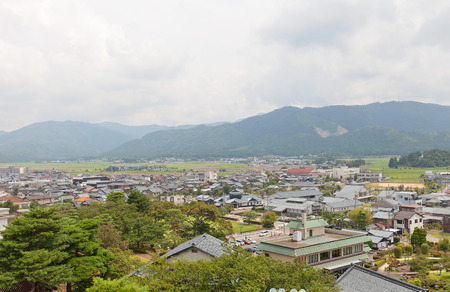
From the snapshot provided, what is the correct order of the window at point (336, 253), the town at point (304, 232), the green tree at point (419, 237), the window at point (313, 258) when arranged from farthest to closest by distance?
the green tree at point (419, 237) → the window at point (336, 253) → the window at point (313, 258) → the town at point (304, 232)

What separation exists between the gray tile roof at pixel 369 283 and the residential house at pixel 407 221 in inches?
1004

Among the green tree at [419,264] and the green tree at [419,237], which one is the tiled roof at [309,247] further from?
the green tree at [419,237]

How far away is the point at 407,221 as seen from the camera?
3716 cm

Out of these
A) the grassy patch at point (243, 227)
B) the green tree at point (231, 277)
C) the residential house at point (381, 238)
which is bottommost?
the grassy patch at point (243, 227)

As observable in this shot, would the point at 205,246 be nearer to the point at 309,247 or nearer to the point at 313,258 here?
the point at 309,247

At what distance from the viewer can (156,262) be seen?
42.1 ft

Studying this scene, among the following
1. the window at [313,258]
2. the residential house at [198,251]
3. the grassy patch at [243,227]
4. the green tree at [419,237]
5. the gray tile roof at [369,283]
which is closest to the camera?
the gray tile roof at [369,283]

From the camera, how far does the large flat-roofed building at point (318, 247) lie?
19688 mm

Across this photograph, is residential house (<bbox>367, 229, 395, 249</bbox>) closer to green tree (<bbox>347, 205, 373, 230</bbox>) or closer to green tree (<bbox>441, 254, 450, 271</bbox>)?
green tree (<bbox>347, 205, 373, 230</bbox>)

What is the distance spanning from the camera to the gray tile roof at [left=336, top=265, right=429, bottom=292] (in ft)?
45.2

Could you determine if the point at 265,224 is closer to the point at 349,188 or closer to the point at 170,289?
the point at 349,188

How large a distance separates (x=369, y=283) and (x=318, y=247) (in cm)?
557

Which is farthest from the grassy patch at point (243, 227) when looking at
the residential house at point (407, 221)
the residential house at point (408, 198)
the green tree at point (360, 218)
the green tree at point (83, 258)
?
the green tree at point (83, 258)

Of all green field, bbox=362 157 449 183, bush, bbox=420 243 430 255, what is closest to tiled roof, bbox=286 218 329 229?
bush, bbox=420 243 430 255
